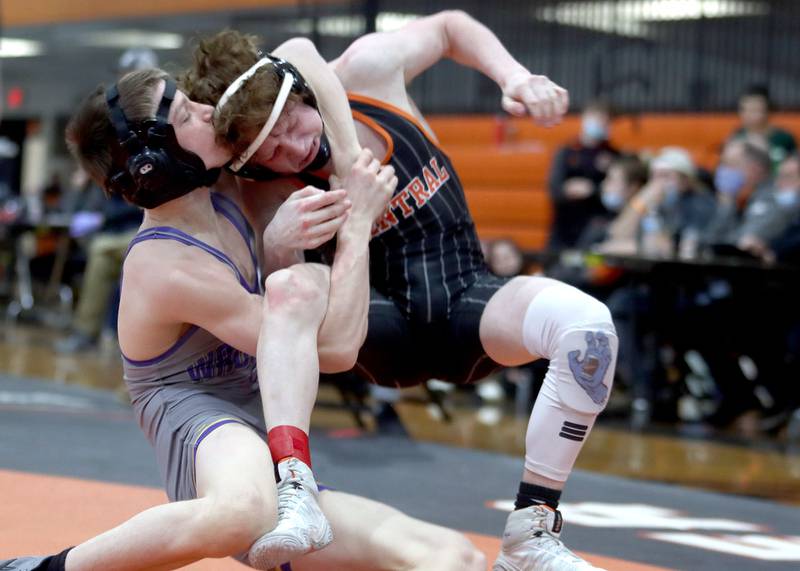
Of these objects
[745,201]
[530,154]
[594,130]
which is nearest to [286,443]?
[745,201]

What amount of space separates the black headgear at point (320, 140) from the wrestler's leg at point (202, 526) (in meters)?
0.67

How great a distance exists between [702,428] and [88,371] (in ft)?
12.4

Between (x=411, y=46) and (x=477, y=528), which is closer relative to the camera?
(x=411, y=46)

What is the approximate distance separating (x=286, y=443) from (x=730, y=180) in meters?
5.03

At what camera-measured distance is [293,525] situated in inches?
84.7

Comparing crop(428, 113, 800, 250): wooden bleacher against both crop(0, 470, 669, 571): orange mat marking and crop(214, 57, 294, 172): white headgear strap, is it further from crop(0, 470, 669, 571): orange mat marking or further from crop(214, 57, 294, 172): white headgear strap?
crop(214, 57, 294, 172): white headgear strap

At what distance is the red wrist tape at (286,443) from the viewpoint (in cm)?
231

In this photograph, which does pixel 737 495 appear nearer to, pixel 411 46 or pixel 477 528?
pixel 477 528

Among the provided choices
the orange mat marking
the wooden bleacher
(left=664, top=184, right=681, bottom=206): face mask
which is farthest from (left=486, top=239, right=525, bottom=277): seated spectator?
the orange mat marking

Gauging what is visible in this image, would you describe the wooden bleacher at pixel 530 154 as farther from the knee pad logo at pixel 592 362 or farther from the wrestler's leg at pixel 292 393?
the wrestler's leg at pixel 292 393

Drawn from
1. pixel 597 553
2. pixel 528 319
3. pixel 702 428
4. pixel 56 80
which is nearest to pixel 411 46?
pixel 528 319

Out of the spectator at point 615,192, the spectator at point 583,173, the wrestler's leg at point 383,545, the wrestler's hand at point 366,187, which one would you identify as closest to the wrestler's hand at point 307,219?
the wrestler's hand at point 366,187

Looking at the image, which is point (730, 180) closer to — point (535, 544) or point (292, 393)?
point (535, 544)

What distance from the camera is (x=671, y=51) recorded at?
10.6 m
